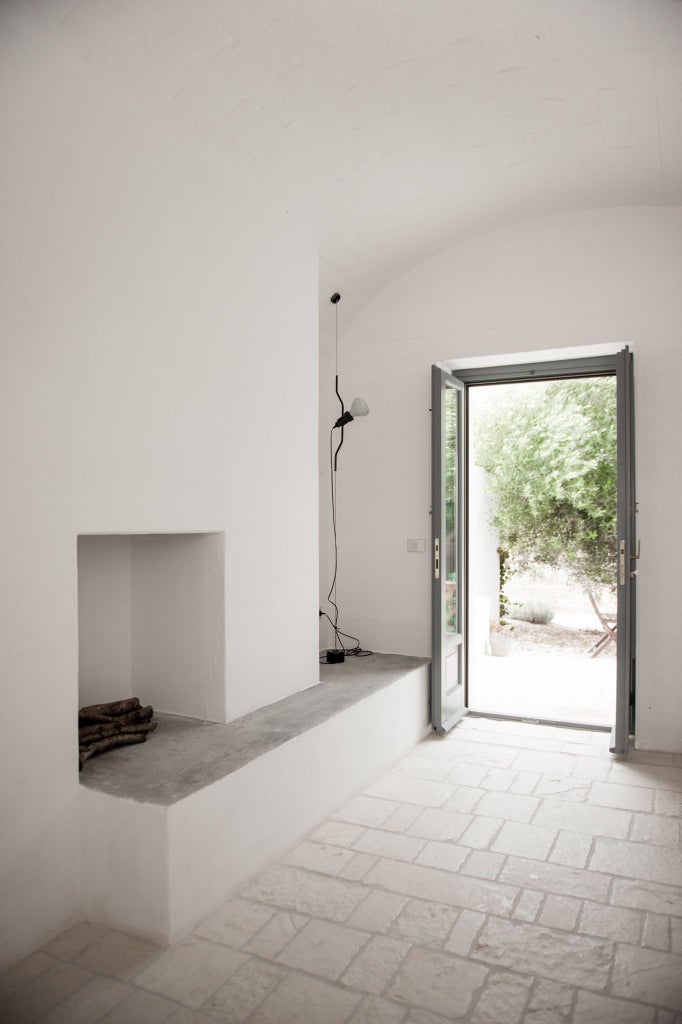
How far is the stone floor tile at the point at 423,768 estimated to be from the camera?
149 inches

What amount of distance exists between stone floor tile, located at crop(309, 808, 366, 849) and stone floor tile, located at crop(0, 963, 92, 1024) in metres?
1.13

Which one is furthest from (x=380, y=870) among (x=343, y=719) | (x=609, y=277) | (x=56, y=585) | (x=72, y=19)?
(x=609, y=277)

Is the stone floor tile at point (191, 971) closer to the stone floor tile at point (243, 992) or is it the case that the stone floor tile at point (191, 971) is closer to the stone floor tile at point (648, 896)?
the stone floor tile at point (243, 992)

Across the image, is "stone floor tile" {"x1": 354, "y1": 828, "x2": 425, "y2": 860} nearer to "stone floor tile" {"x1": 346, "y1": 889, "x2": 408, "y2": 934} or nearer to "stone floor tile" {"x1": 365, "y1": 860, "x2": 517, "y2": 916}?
"stone floor tile" {"x1": 365, "y1": 860, "x2": 517, "y2": 916}

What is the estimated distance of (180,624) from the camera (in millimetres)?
3248

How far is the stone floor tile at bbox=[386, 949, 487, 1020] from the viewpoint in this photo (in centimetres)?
199

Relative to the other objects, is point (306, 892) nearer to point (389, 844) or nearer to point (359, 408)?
point (389, 844)

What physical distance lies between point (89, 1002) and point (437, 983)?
0.97 meters

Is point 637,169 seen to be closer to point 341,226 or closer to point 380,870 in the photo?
point 341,226

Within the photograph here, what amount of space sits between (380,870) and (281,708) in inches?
35.5

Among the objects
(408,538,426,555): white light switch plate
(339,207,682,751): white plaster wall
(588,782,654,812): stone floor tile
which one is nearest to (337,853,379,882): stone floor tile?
(588,782,654,812): stone floor tile

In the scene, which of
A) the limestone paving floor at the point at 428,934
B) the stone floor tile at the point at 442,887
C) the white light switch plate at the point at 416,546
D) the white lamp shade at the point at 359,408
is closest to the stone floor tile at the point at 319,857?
the limestone paving floor at the point at 428,934

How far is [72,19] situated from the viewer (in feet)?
7.56

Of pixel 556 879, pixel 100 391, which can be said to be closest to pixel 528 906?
pixel 556 879
